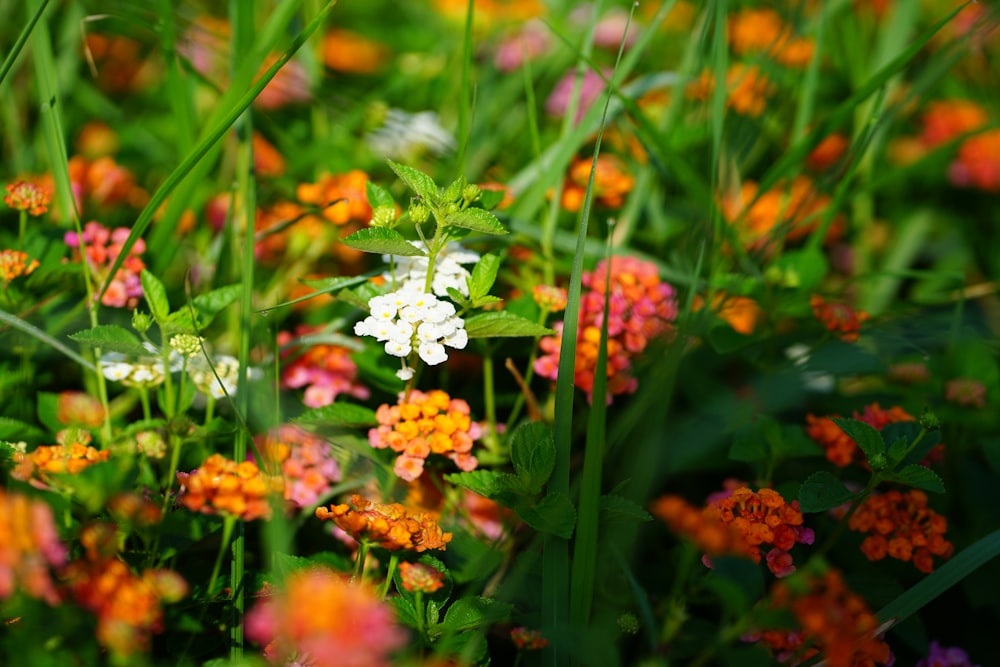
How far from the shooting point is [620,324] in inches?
46.2

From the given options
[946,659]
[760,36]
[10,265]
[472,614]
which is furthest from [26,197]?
[760,36]

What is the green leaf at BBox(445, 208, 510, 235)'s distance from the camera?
3.13 ft

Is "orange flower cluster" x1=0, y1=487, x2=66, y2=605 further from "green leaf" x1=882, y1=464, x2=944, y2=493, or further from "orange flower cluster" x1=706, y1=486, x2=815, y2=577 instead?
"green leaf" x1=882, y1=464, x2=944, y2=493

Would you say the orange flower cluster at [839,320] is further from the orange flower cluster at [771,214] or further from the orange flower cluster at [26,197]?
the orange flower cluster at [26,197]

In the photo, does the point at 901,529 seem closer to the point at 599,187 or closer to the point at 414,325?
the point at 414,325

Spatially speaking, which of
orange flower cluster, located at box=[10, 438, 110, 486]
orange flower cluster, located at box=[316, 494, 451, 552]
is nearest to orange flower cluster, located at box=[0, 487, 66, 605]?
orange flower cluster, located at box=[10, 438, 110, 486]

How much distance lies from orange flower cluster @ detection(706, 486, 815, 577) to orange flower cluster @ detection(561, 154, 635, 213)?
0.64 m

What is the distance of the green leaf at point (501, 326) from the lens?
39.9 inches

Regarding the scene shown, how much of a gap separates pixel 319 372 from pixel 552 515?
435mm

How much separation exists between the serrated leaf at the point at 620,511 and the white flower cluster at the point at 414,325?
0.77 feet

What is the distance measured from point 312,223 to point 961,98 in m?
1.71

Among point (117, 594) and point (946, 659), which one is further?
point (946, 659)

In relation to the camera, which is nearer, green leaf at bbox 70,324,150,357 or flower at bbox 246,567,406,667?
flower at bbox 246,567,406,667


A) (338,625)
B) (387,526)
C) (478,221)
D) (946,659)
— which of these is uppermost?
(478,221)
